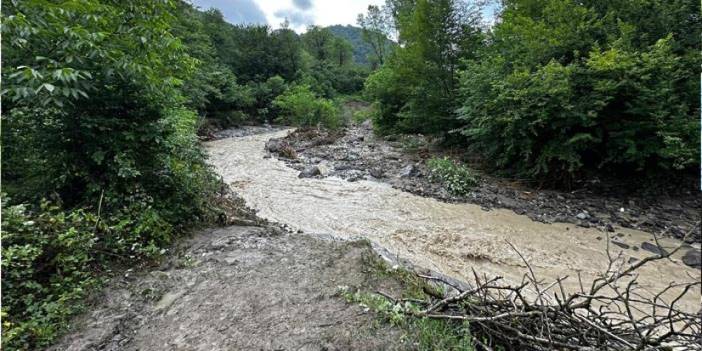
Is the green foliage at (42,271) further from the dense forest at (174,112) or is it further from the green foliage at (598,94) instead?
the green foliage at (598,94)

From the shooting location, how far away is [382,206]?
21.0 feet

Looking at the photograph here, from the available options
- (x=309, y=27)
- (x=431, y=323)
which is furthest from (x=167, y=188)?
(x=309, y=27)

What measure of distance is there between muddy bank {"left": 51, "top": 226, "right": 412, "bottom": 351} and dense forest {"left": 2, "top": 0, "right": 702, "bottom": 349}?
10.7 inches

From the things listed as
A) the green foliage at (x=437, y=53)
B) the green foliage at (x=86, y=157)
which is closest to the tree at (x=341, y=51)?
the green foliage at (x=437, y=53)

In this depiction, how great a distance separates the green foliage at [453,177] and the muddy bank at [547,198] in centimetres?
15

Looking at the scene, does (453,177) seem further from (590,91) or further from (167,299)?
(167,299)

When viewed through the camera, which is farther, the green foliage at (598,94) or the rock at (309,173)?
the rock at (309,173)

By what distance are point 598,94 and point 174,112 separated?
6.69m

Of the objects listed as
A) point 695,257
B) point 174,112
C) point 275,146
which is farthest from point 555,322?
point 275,146

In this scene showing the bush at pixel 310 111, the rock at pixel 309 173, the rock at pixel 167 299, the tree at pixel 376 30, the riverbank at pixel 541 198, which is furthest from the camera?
the tree at pixel 376 30

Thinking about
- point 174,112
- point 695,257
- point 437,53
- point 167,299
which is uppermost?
point 437,53

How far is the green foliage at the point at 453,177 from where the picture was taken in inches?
273

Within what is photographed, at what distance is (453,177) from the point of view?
727 cm

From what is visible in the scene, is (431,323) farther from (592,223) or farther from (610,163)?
(610,163)
